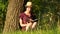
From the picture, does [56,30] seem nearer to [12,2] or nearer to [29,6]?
[29,6]

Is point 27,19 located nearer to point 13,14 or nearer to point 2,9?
point 13,14

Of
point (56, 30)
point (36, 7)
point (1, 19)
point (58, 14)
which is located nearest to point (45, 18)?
point (58, 14)

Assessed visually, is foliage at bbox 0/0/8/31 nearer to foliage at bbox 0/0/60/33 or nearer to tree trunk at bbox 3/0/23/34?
foliage at bbox 0/0/60/33

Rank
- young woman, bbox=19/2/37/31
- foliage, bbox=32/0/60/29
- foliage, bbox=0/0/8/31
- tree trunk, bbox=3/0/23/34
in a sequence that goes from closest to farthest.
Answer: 1. young woman, bbox=19/2/37/31
2. tree trunk, bbox=3/0/23/34
3. foliage, bbox=32/0/60/29
4. foliage, bbox=0/0/8/31

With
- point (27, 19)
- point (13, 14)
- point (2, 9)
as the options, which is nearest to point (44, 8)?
point (2, 9)

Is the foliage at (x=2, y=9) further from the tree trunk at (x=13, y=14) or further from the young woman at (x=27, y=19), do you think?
the young woman at (x=27, y=19)

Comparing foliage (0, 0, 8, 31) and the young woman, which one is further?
foliage (0, 0, 8, 31)

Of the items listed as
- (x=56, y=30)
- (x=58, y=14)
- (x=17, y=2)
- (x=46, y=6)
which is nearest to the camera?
(x=56, y=30)

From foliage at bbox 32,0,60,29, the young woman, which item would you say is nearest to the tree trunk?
foliage at bbox 32,0,60,29

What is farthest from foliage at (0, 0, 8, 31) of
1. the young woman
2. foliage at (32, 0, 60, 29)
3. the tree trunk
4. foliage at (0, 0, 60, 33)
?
the young woman

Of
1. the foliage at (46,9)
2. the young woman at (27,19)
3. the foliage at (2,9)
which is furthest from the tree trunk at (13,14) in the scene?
the foliage at (2,9)

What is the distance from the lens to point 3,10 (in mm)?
10156

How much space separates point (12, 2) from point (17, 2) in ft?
0.61

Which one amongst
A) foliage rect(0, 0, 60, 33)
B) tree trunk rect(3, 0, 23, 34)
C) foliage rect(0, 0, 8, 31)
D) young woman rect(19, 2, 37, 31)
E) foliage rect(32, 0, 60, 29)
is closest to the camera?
young woman rect(19, 2, 37, 31)
